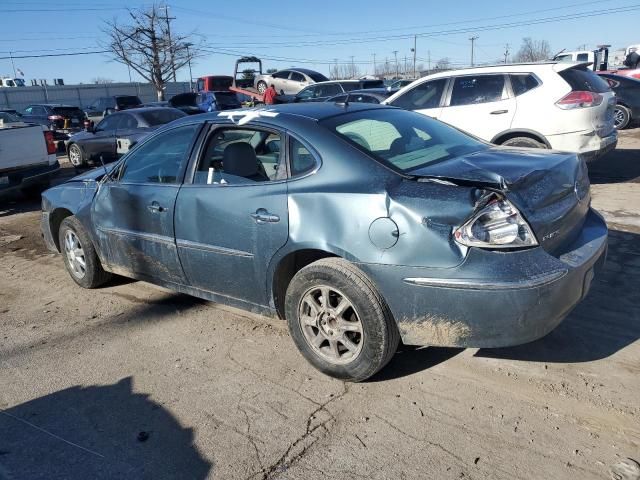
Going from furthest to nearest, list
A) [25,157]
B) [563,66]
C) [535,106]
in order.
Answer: [25,157] < [563,66] < [535,106]

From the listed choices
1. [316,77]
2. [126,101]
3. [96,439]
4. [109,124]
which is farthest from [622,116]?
[126,101]

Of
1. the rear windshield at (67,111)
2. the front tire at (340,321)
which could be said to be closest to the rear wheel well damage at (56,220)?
the front tire at (340,321)

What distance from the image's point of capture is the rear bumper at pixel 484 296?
271cm

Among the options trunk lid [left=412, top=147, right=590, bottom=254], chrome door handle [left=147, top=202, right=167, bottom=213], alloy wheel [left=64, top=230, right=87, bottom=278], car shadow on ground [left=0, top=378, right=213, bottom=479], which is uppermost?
trunk lid [left=412, top=147, right=590, bottom=254]

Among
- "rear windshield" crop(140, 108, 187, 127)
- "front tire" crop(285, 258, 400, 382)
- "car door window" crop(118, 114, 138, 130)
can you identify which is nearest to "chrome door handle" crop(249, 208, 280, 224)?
"front tire" crop(285, 258, 400, 382)

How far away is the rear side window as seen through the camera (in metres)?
7.69

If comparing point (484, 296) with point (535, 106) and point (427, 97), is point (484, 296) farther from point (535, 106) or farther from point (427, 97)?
point (427, 97)

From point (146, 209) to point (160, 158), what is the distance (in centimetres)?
43

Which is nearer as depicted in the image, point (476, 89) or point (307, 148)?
point (307, 148)

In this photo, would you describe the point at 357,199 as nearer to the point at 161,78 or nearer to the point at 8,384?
the point at 8,384

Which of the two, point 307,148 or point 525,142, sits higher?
point 307,148

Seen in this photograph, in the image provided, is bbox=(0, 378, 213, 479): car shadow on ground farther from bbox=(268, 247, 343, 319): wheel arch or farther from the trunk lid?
the trunk lid

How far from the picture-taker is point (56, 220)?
5.51 m

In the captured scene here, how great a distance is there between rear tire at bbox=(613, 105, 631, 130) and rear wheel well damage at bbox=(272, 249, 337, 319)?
45.2 ft
